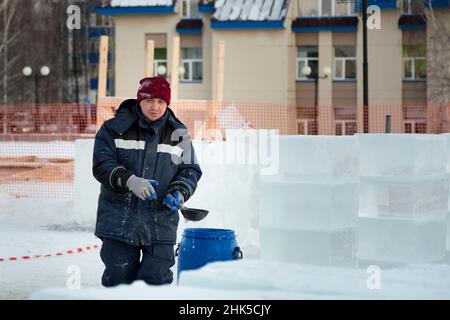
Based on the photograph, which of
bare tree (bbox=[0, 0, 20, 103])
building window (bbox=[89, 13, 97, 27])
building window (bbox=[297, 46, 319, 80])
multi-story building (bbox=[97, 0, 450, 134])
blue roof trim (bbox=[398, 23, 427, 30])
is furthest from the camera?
building window (bbox=[89, 13, 97, 27])

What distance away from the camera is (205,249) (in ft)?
20.3

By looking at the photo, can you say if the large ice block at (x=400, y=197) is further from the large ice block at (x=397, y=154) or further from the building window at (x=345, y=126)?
the building window at (x=345, y=126)

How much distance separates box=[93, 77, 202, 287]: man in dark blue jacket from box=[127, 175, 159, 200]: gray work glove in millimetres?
122

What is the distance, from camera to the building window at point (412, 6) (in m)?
36.8

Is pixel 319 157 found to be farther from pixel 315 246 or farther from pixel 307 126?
Result: pixel 307 126

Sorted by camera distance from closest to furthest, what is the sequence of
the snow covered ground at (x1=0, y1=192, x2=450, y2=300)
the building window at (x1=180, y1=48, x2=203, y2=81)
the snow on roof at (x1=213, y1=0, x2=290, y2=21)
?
the snow covered ground at (x1=0, y1=192, x2=450, y2=300)
the snow on roof at (x1=213, y1=0, x2=290, y2=21)
the building window at (x1=180, y1=48, x2=203, y2=81)

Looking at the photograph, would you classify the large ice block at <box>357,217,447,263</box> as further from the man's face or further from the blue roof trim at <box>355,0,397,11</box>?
the blue roof trim at <box>355,0,397,11</box>

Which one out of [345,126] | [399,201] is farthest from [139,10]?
[399,201]

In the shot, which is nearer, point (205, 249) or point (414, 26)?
point (205, 249)

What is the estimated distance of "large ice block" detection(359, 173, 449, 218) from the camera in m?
7.22

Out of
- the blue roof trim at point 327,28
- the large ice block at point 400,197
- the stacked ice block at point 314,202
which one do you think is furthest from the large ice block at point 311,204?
the blue roof trim at point 327,28

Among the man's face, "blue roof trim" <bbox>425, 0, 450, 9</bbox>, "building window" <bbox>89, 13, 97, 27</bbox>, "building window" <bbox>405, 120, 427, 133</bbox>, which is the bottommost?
the man's face

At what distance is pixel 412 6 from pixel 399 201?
31594 millimetres

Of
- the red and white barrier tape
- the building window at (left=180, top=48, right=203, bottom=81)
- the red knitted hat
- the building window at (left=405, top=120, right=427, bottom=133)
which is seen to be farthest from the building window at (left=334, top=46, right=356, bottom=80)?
the red knitted hat
